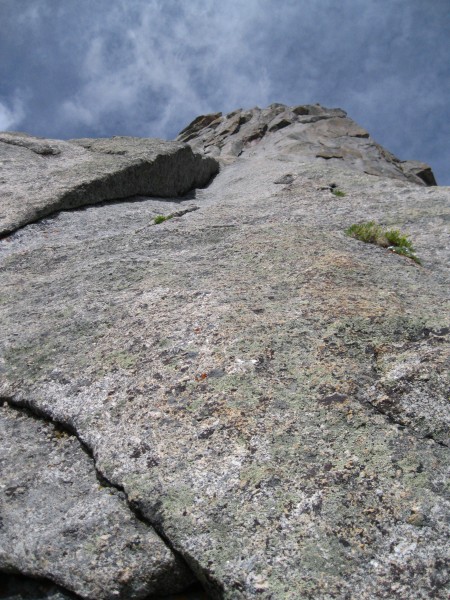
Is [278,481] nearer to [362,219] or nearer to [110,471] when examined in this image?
[110,471]

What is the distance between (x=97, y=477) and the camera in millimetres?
6383

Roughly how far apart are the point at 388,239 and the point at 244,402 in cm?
680

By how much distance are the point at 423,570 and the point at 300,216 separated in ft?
35.2

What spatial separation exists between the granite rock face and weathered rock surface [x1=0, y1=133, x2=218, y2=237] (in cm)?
288

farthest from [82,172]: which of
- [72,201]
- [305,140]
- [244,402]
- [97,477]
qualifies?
[305,140]

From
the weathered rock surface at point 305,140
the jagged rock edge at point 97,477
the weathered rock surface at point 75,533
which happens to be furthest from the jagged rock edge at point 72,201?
the weathered rock surface at point 305,140

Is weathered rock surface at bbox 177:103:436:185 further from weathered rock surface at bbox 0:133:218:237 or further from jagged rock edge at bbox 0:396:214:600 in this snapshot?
jagged rock edge at bbox 0:396:214:600

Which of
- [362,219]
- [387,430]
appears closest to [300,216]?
[362,219]

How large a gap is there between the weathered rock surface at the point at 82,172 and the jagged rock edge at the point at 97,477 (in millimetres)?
7379

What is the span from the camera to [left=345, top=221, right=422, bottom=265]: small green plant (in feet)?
39.6

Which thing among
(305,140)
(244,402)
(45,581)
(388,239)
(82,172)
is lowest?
(45,581)

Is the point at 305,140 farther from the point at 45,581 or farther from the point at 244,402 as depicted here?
the point at 45,581

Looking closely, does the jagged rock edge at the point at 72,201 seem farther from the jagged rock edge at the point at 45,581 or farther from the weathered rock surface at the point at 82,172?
the jagged rock edge at the point at 45,581

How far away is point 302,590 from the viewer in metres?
4.90
